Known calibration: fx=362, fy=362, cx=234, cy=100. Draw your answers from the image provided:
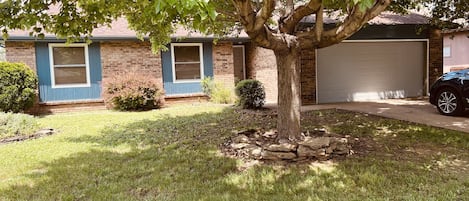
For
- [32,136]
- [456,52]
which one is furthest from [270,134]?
[456,52]

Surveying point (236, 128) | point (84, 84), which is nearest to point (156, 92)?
point (84, 84)

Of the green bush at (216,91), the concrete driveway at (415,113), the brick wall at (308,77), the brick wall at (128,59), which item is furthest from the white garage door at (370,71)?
the brick wall at (128,59)

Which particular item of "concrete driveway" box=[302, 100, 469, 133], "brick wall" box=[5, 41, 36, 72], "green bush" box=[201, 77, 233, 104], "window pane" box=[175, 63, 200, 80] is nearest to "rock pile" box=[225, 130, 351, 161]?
"concrete driveway" box=[302, 100, 469, 133]

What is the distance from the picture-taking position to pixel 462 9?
32.3ft

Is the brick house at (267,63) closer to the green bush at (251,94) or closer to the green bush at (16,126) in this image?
the green bush at (251,94)

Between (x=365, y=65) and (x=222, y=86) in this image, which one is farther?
(x=222, y=86)

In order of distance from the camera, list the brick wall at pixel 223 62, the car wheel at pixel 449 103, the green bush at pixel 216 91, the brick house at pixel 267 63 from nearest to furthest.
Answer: the car wheel at pixel 449 103 → the brick house at pixel 267 63 → the green bush at pixel 216 91 → the brick wall at pixel 223 62

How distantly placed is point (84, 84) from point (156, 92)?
8.85ft

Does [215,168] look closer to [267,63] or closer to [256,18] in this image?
[256,18]

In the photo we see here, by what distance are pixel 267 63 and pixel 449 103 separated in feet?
23.2

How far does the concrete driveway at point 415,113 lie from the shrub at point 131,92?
5.48m

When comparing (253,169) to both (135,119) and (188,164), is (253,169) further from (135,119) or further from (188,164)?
(135,119)

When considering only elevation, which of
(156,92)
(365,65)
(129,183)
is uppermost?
(365,65)

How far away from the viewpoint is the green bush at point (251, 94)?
37.4ft
